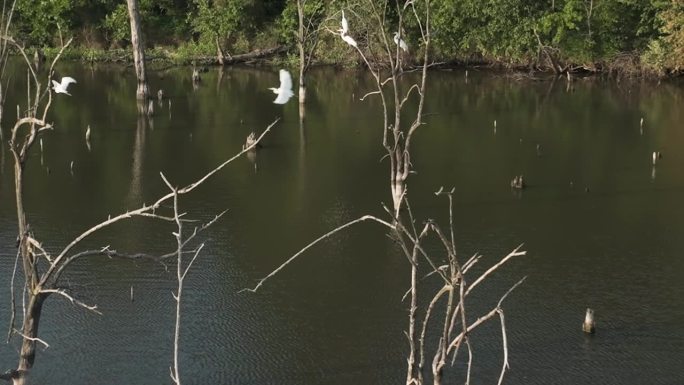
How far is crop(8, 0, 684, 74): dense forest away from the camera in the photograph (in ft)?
106

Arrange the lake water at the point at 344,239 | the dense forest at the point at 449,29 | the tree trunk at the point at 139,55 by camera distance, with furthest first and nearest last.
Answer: the dense forest at the point at 449,29 < the tree trunk at the point at 139,55 < the lake water at the point at 344,239

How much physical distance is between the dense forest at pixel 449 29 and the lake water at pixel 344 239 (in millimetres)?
7055

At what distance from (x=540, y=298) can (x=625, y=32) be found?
932 inches

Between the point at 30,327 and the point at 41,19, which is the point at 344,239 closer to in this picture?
the point at 30,327

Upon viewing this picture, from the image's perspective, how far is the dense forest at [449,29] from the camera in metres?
32.4

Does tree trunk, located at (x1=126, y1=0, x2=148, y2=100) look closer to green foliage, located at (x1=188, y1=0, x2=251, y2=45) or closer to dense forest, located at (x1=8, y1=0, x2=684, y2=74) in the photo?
dense forest, located at (x1=8, y1=0, x2=684, y2=74)

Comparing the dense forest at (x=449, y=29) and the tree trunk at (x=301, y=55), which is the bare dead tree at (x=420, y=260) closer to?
the tree trunk at (x=301, y=55)

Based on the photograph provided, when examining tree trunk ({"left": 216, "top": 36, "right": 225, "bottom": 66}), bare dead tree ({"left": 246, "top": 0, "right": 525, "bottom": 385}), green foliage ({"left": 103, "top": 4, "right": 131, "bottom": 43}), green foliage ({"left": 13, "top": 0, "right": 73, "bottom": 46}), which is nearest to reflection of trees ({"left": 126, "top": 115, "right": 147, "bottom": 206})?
bare dead tree ({"left": 246, "top": 0, "right": 525, "bottom": 385})

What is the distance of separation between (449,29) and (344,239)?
21.9 meters

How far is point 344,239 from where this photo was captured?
45.5 feet

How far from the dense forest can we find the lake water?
23.1ft

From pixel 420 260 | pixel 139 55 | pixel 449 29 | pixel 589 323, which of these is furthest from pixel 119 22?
pixel 589 323

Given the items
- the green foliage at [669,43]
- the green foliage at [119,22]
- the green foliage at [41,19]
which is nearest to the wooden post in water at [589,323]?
the green foliage at [669,43]

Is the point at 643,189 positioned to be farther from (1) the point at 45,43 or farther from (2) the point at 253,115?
(1) the point at 45,43
